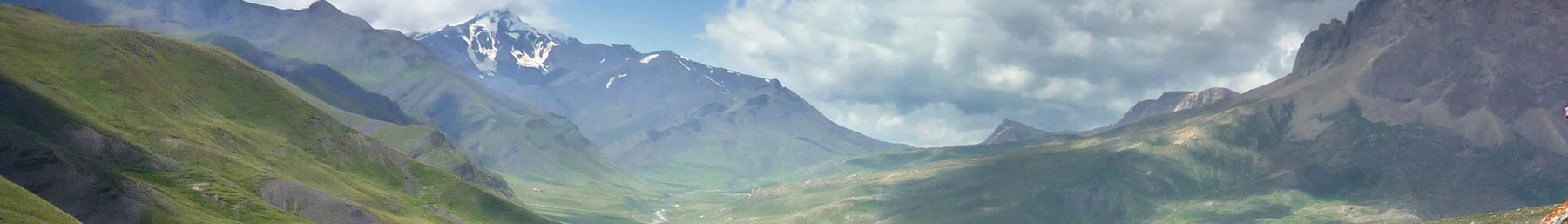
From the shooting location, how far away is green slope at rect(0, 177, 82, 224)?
6324 inches

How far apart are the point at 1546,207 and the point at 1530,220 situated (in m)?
10.3

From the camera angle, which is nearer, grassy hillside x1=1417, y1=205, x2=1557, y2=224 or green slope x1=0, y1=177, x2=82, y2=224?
green slope x1=0, y1=177, x2=82, y2=224

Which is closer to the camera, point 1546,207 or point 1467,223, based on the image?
point 1546,207

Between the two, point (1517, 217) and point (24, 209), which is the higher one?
point (24, 209)

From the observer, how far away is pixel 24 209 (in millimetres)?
167625

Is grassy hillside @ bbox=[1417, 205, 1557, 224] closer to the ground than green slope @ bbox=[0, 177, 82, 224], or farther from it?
closer to the ground

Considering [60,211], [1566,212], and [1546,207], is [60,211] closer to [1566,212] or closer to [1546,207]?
[1566,212]

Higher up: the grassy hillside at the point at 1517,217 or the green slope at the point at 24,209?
the green slope at the point at 24,209

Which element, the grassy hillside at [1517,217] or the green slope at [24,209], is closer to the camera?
the green slope at [24,209]

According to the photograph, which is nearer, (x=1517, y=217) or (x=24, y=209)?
(x=24, y=209)

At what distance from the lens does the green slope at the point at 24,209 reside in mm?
160625

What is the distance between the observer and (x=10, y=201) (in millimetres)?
166875

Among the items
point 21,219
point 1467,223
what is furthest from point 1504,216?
point 21,219

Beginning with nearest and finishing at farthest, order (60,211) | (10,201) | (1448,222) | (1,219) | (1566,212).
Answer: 1. (1566,212)
2. (1,219)
3. (10,201)
4. (60,211)
5. (1448,222)
